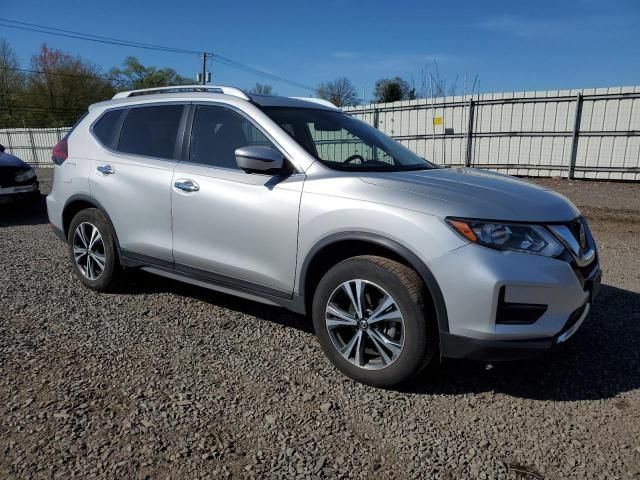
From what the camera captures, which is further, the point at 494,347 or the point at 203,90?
the point at 203,90

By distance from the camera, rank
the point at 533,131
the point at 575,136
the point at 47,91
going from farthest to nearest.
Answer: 1. the point at 47,91
2. the point at 533,131
3. the point at 575,136

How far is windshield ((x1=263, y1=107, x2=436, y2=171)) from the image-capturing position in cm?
330

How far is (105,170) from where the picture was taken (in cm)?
412

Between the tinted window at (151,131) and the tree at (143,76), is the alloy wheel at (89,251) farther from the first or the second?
the tree at (143,76)

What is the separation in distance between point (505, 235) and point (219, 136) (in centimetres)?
218

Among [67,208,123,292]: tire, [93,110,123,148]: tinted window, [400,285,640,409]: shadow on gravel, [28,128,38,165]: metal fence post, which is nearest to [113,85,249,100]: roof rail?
[93,110,123,148]: tinted window

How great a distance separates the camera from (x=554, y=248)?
253cm

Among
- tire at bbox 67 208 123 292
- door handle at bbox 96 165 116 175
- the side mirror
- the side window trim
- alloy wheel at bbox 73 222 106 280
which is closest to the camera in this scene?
the side mirror

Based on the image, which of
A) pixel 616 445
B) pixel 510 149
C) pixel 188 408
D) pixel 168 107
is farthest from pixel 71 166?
pixel 510 149

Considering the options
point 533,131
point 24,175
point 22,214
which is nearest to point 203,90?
point 24,175

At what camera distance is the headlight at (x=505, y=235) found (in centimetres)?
245

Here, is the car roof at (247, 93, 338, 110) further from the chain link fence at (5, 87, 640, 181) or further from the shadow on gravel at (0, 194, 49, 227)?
the chain link fence at (5, 87, 640, 181)

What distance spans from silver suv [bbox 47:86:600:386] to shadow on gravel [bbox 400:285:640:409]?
13.2 inches

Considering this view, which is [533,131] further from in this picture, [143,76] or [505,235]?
[143,76]
